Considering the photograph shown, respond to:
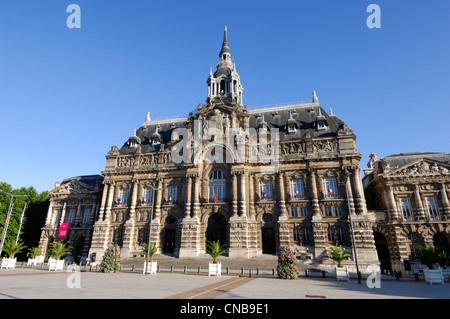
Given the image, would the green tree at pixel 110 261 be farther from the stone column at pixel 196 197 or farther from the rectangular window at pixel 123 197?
the rectangular window at pixel 123 197

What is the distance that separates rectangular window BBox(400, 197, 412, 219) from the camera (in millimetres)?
33500

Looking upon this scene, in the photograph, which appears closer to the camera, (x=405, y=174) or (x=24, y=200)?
(x=405, y=174)

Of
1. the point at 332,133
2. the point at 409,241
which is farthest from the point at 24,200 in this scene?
the point at 409,241

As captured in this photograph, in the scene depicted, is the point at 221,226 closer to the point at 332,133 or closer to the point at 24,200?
the point at 332,133

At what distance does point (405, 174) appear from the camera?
34.6m

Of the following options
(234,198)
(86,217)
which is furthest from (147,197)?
(234,198)

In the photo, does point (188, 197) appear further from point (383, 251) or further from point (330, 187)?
point (383, 251)

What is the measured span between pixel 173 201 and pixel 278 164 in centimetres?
1701

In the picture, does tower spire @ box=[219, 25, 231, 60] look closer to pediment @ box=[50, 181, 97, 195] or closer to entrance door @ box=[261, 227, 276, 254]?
entrance door @ box=[261, 227, 276, 254]

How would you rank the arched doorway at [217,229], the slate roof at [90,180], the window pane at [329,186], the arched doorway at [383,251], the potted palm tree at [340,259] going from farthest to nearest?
the slate roof at [90,180] < the arched doorway at [217,229] < the window pane at [329,186] < the arched doorway at [383,251] < the potted palm tree at [340,259]

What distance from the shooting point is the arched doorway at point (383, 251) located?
3406cm

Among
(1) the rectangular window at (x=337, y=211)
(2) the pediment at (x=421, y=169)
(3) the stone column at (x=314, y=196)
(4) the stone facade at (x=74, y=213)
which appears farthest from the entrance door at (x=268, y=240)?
(4) the stone facade at (x=74, y=213)

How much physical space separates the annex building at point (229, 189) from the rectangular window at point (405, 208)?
166 inches

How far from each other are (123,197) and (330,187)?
3218 centimetres
